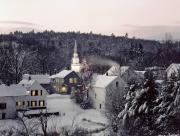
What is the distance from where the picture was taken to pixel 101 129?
52.6 meters

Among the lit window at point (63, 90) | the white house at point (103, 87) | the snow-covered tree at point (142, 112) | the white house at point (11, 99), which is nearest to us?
the snow-covered tree at point (142, 112)

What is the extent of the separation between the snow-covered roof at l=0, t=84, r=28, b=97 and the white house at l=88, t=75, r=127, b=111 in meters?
12.8

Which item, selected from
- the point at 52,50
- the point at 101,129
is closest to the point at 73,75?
the point at 101,129

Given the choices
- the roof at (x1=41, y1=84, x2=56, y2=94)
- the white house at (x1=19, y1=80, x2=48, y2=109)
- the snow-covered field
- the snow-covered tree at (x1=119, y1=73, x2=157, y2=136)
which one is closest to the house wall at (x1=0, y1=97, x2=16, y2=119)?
the snow-covered field

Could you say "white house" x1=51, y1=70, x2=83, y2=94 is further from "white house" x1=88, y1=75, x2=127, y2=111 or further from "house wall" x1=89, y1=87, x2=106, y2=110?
"white house" x1=88, y1=75, x2=127, y2=111

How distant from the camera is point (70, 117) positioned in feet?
197

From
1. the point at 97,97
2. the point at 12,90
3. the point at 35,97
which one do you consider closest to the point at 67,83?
the point at 97,97

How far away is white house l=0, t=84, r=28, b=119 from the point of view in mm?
60312

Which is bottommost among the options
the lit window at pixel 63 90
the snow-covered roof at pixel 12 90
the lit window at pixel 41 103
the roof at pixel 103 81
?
the lit window at pixel 63 90

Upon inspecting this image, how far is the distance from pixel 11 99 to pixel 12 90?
1.75 metres

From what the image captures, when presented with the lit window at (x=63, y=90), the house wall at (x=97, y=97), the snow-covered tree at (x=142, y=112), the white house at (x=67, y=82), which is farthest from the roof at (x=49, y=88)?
the snow-covered tree at (x=142, y=112)

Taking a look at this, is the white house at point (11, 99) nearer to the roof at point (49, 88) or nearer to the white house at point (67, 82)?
the roof at point (49, 88)

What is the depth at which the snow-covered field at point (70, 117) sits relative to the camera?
5381 centimetres

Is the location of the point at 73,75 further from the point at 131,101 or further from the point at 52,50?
the point at 52,50
